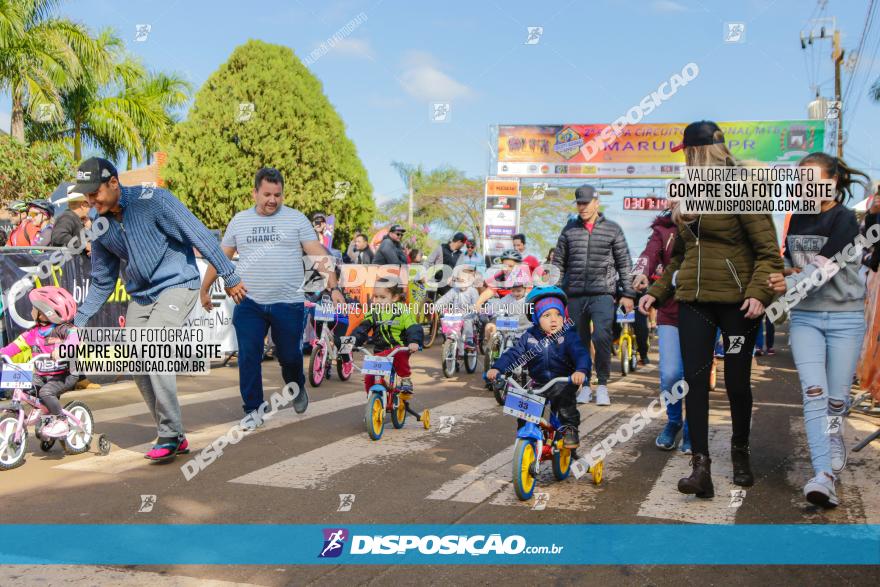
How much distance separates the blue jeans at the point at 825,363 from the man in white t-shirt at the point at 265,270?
12.5 ft

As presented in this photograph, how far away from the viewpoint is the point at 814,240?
5168 millimetres

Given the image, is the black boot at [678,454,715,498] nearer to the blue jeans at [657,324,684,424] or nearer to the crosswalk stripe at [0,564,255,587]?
the blue jeans at [657,324,684,424]

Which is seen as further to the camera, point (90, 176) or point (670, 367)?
point (670, 367)

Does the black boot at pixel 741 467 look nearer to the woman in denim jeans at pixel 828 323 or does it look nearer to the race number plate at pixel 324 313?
the woman in denim jeans at pixel 828 323

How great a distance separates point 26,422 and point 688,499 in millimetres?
4740

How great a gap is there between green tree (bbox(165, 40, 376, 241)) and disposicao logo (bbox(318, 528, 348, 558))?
2332 centimetres

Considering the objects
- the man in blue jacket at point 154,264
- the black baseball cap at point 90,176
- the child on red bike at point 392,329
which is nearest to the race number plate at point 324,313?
the child on red bike at point 392,329

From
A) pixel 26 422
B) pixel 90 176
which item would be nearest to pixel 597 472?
pixel 90 176

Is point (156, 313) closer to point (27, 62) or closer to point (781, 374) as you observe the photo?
point (781, 374)

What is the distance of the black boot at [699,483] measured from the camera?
16.6 feet

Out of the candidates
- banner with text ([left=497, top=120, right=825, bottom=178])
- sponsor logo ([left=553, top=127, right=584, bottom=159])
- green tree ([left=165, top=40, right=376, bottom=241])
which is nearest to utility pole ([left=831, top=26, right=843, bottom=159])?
A: banner with text ([left=497, top=120, right=825, bottom=178])

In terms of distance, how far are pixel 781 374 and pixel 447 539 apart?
970 centimetres

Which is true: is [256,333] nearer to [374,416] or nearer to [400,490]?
[374,416]

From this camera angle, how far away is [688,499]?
513 cm
